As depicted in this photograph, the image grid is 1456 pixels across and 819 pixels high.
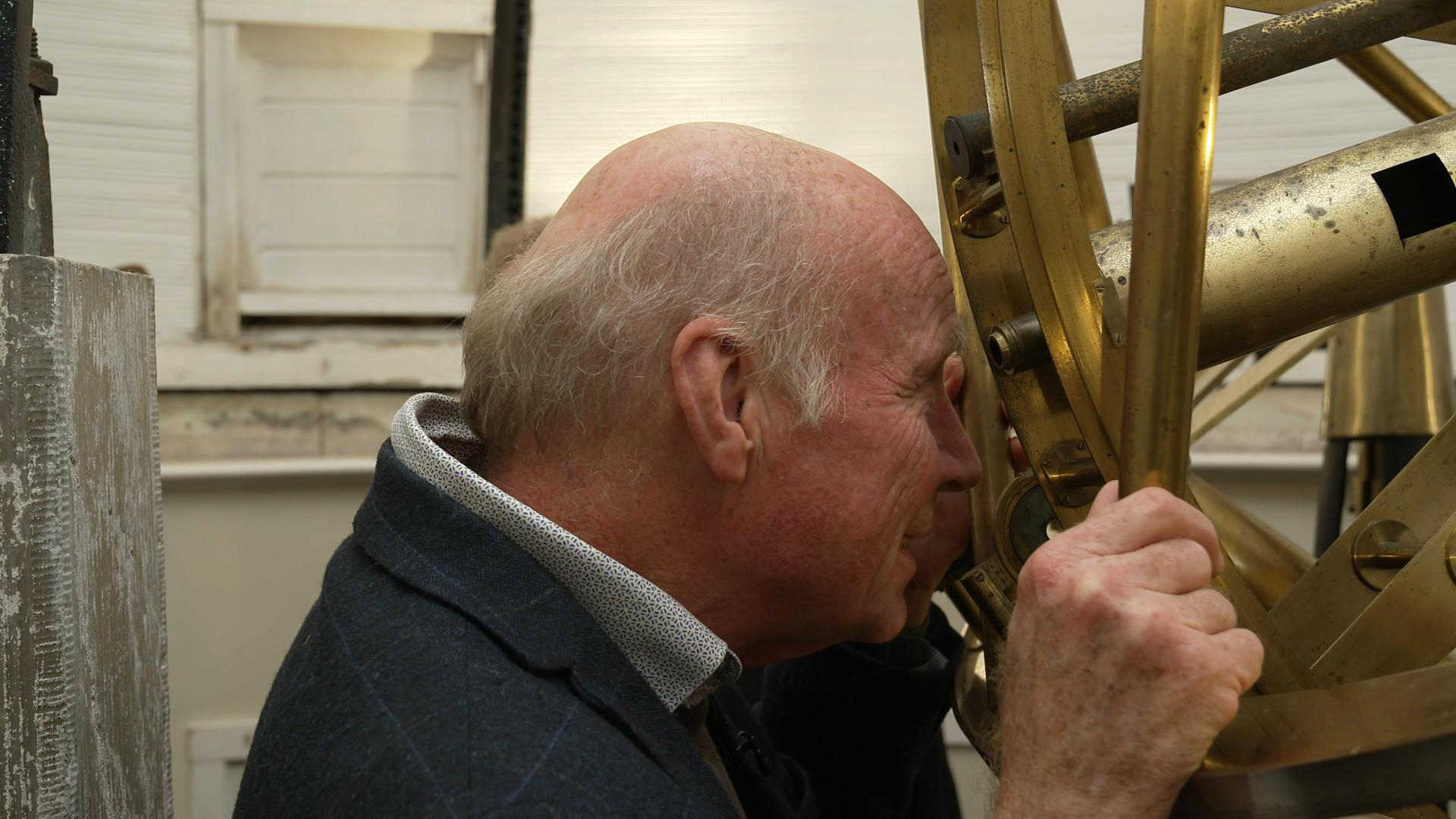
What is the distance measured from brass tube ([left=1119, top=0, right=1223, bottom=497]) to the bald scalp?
0.30 meters

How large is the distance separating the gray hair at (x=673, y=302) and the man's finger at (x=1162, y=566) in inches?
10.4

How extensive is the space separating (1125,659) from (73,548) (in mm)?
575

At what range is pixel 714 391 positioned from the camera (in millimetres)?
765

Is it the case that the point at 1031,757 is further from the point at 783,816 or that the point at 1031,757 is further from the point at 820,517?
the point at 783,816

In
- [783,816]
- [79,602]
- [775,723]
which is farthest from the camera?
[775,723]

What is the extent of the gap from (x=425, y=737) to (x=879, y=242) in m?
0.42

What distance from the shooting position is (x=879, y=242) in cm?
82

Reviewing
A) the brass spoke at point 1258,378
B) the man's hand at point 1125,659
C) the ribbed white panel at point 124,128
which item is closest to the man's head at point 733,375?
the man's hand at point 1125,659

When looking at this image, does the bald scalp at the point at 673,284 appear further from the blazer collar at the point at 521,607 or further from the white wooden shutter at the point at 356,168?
the white wooden shutter at the point at 356,168

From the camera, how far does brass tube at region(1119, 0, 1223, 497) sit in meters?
0.50

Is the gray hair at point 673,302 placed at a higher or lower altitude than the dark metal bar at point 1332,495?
higher

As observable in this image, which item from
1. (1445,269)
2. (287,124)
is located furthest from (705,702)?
(287,124)

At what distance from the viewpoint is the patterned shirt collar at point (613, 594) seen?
0.74 m

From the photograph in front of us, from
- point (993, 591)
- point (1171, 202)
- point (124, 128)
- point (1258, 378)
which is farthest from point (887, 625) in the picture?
point (124, 128)
